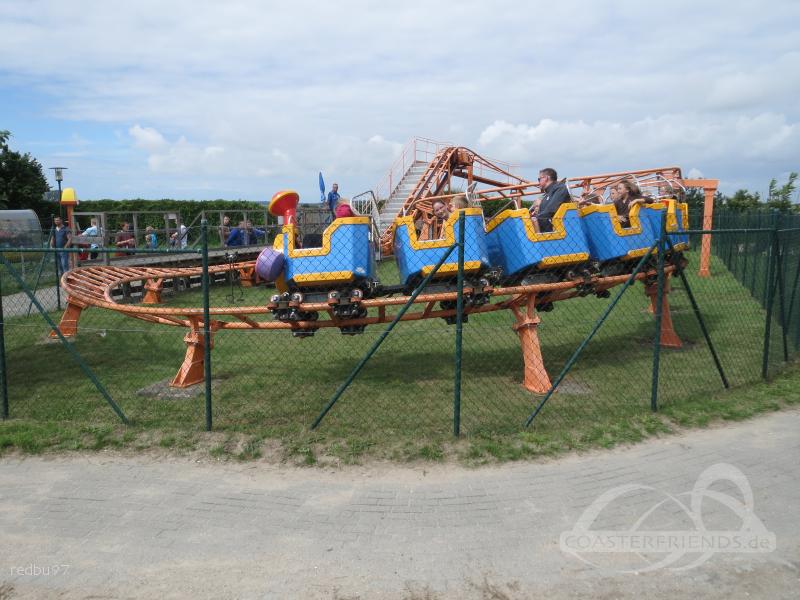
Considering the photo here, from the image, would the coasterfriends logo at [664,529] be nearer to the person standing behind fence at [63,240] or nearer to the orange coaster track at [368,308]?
the orange coaster track at [368,308]

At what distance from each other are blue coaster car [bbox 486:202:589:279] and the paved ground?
2.39 m

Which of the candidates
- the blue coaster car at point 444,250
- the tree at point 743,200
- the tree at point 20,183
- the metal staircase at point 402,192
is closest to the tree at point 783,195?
the tree at point 743,200

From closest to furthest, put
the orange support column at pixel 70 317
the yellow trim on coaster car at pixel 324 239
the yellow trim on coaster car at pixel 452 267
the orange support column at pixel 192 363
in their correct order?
the yellow trim on coaster car at pixel 324 239 < the yellow trim on coaster car at pixel 452 267 < the orange support column at pixel 192 363 < the orange support column at pixel 70 317

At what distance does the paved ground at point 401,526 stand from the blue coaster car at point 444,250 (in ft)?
7.10

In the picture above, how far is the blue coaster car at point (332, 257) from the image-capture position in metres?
6.21

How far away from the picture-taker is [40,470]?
522 centimetres

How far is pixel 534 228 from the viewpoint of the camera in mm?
7223

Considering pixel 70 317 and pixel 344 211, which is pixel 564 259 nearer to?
Answer: pixel 344 211

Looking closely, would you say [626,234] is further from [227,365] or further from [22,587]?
[22,587]

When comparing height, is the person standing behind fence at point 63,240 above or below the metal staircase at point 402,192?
below

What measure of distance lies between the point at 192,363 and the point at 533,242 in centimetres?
425

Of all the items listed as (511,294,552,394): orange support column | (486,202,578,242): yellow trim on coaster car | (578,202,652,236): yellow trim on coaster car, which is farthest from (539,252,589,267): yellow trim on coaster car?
(578,202,652,236): yellow trim on coaster car

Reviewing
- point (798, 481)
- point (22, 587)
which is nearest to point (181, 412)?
point (22, 587)

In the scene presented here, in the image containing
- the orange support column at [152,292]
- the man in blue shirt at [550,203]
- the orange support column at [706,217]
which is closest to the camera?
the man in blue shirt at [550,203]
